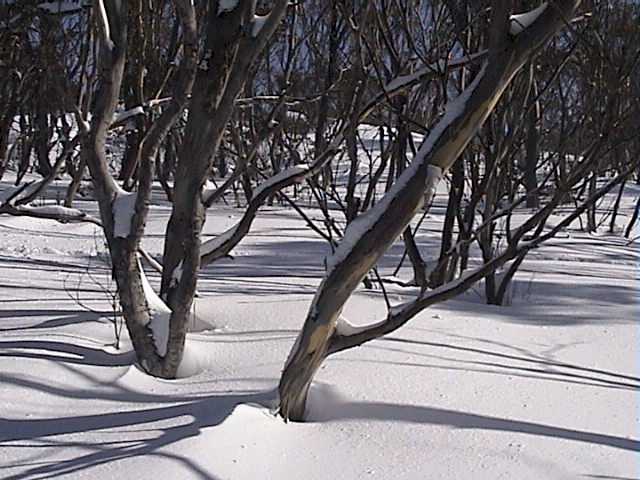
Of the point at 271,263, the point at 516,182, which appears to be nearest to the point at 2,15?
the point at 271,263

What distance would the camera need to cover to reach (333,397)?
7.77 feet

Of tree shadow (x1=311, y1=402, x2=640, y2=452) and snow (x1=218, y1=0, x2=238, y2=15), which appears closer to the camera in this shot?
tree shadow (x1=311, y1=402, x2=640, y2=452)

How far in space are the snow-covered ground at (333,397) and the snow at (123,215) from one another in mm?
441

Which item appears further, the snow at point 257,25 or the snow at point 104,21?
the snow at point 104,21

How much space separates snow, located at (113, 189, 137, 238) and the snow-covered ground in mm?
441

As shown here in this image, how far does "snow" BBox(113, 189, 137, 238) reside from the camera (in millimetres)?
2541

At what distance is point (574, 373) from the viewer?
266 centimetres

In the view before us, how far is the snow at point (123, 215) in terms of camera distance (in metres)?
2.54

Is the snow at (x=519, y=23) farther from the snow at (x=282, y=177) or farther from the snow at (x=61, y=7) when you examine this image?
the snow at (x=61, y=7)

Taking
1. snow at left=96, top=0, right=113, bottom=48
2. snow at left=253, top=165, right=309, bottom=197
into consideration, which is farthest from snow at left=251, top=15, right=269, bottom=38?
snow at left=253, top=165, right=309, bottom=197

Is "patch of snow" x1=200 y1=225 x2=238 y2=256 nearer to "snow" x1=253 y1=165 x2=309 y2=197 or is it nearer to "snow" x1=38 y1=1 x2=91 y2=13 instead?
"snow" x1=253 y1=165 x2=309 y2=197

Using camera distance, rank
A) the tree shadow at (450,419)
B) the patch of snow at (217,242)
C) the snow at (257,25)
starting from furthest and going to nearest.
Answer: the patch of snow at (217,242) < the snow at (257,25) < the tree shadow at (450,419)

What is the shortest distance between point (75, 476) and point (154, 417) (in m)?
0.37

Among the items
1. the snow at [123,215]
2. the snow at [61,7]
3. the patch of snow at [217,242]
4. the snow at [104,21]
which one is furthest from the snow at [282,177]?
the snow at [61,7]
